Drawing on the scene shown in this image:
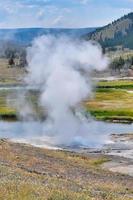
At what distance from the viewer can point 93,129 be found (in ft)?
320

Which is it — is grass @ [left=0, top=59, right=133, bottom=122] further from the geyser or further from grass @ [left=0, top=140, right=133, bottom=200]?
grass @ [left=0, top=140, right=133, bottom=200]

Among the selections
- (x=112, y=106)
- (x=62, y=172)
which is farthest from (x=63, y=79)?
(x=62, y=172)

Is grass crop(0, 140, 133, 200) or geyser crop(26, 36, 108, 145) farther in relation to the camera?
geyser crop(26, 36, 108, 145)

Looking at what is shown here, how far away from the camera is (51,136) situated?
89.1 meters

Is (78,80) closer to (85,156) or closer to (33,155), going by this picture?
(85,156)

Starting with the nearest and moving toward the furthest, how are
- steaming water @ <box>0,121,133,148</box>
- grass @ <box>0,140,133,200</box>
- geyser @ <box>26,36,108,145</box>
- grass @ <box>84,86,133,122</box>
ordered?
grass @ <box>0,140,133,200</box>, steaming water @ <box>0,121,133,148</box>, geyser @ <box>26,36,108,145</box>, grass @ <box>84,86,133,122</box>

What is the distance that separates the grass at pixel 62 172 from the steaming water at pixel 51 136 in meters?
11.6

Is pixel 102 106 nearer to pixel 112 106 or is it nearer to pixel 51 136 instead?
pixel 112 106

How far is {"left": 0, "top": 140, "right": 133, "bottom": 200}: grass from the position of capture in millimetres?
34428

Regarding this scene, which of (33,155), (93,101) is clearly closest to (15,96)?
(93,101)

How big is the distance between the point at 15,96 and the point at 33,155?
318 feet

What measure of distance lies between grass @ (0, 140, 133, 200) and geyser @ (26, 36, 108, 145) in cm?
2222

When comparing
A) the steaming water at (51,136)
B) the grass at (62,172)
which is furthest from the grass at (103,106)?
the grass at (62,172)

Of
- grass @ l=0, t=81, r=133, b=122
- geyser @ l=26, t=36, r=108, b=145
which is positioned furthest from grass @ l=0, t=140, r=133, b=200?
grass @ l=0, t=81, r=133, b=122
